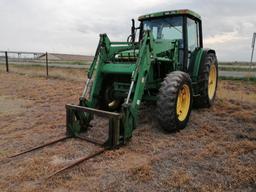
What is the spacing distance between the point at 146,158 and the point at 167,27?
10.8ft

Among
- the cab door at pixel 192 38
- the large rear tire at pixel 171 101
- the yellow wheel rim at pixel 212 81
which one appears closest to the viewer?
the large rear tire at pixel 171 101

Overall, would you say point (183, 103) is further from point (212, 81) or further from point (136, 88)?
point (212, 81)

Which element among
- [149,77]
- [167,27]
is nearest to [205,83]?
[167,27]

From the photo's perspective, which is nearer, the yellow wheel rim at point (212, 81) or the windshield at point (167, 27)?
the windshield at point (167, 27)

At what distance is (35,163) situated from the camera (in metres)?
3.69

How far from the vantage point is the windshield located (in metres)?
5.96

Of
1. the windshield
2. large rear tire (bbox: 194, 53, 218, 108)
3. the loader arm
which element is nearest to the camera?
the loader arm

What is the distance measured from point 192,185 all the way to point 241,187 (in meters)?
0.55

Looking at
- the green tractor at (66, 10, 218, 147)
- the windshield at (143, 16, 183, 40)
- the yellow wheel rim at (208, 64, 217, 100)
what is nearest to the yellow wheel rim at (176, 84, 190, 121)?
the green tractor at (66, 10, 218, 147)

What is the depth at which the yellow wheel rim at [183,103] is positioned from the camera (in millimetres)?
5132

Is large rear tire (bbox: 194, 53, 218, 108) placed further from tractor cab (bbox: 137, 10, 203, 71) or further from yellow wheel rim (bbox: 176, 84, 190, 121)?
yellow wheel rim (bbox: 176, 84, 190, 121)

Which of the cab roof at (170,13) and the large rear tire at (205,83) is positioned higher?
the cab roof at (170,13)

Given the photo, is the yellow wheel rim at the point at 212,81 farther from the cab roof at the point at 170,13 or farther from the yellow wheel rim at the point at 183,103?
the yellow wheel rim at the point at 183,103

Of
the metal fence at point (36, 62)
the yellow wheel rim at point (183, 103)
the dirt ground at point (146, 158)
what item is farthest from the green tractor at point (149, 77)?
the metal fence at point (36, 62)
